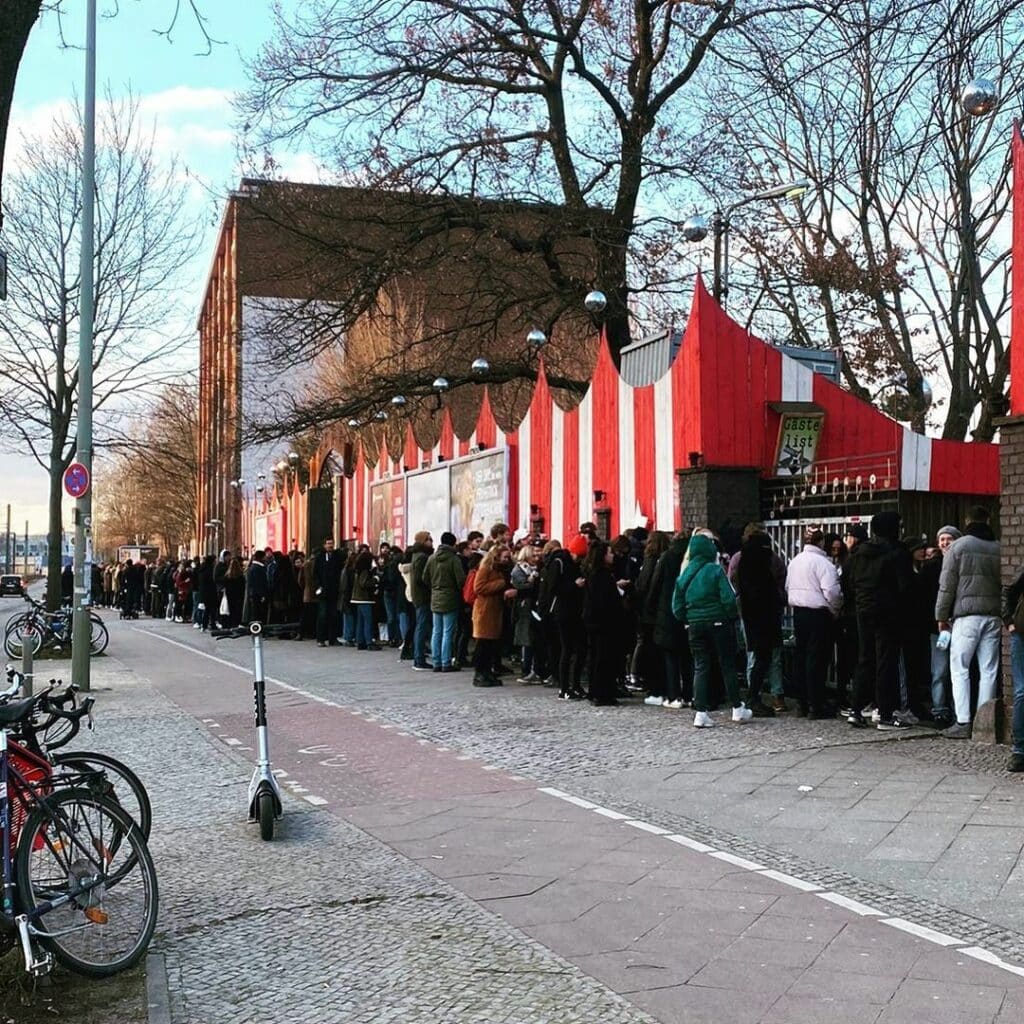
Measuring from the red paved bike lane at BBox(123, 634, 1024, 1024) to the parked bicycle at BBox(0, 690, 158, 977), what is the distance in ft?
5.30

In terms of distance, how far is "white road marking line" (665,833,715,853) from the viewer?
243 inches

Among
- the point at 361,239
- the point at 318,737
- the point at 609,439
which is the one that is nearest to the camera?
the point at 318,737

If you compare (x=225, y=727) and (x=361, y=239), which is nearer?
(x=225, y=727)

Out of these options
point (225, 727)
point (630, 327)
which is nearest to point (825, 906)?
point (225, 727)

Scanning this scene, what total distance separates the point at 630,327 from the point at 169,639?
1163 centimetres

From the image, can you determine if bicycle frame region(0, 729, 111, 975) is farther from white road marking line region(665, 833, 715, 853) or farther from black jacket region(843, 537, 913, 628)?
black jacket region(843, 537, 913, 628)

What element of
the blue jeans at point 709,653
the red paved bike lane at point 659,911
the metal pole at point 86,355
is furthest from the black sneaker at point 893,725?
the metal pole at point 86,355

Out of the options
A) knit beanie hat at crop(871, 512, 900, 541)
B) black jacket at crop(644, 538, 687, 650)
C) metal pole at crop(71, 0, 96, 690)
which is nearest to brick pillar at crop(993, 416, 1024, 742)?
knit beanie hat at crop(871, 512, 900, 541)

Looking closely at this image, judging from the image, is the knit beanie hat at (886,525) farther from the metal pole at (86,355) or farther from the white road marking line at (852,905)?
the metal pole at (86,355)

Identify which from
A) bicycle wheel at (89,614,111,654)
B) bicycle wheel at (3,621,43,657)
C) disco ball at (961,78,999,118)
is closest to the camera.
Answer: disco ball at (961,78,999,118)

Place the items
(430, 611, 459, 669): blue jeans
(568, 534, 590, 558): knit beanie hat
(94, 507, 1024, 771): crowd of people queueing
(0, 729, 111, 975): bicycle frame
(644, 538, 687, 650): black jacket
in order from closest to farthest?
1. (0, 729, 111, 975): bicycle frame
2. (94, 507, 1024, 771): crowd of people queueing
3. (644, 538, 687, 650): black jacket
4. (568, 534, 590, 558): knit beanie hat
5. (430, 611, 459, 669): blue jeans

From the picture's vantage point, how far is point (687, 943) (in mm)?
4734

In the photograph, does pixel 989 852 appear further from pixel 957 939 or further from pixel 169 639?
A: pixel 169 639

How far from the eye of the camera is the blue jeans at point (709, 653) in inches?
407
